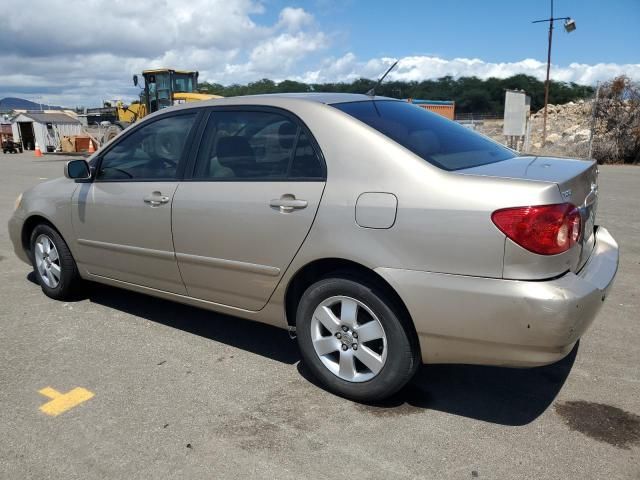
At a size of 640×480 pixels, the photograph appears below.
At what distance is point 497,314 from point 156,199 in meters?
2.37

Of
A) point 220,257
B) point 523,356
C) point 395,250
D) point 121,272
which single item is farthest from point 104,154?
point 523,356

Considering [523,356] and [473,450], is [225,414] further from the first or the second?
[523,356]

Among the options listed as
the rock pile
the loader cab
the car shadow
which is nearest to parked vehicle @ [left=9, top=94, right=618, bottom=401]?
the car shadow

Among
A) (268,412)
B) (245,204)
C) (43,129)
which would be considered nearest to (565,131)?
(245,204)

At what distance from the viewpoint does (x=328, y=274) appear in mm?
3094

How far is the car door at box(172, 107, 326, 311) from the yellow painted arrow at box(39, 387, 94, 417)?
921 millimetres

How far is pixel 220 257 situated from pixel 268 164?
661mm

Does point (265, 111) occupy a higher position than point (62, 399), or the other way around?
point (265, 111)

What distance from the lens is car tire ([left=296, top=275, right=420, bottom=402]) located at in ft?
9.49

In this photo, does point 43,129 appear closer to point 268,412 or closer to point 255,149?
point 255,149

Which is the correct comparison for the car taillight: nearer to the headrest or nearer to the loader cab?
the headrest

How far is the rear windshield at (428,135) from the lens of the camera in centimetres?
305

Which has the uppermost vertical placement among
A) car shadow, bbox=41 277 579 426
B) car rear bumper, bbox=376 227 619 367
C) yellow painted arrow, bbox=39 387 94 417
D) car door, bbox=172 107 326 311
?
car door, bbox=172 107 326 311

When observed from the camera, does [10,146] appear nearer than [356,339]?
No
